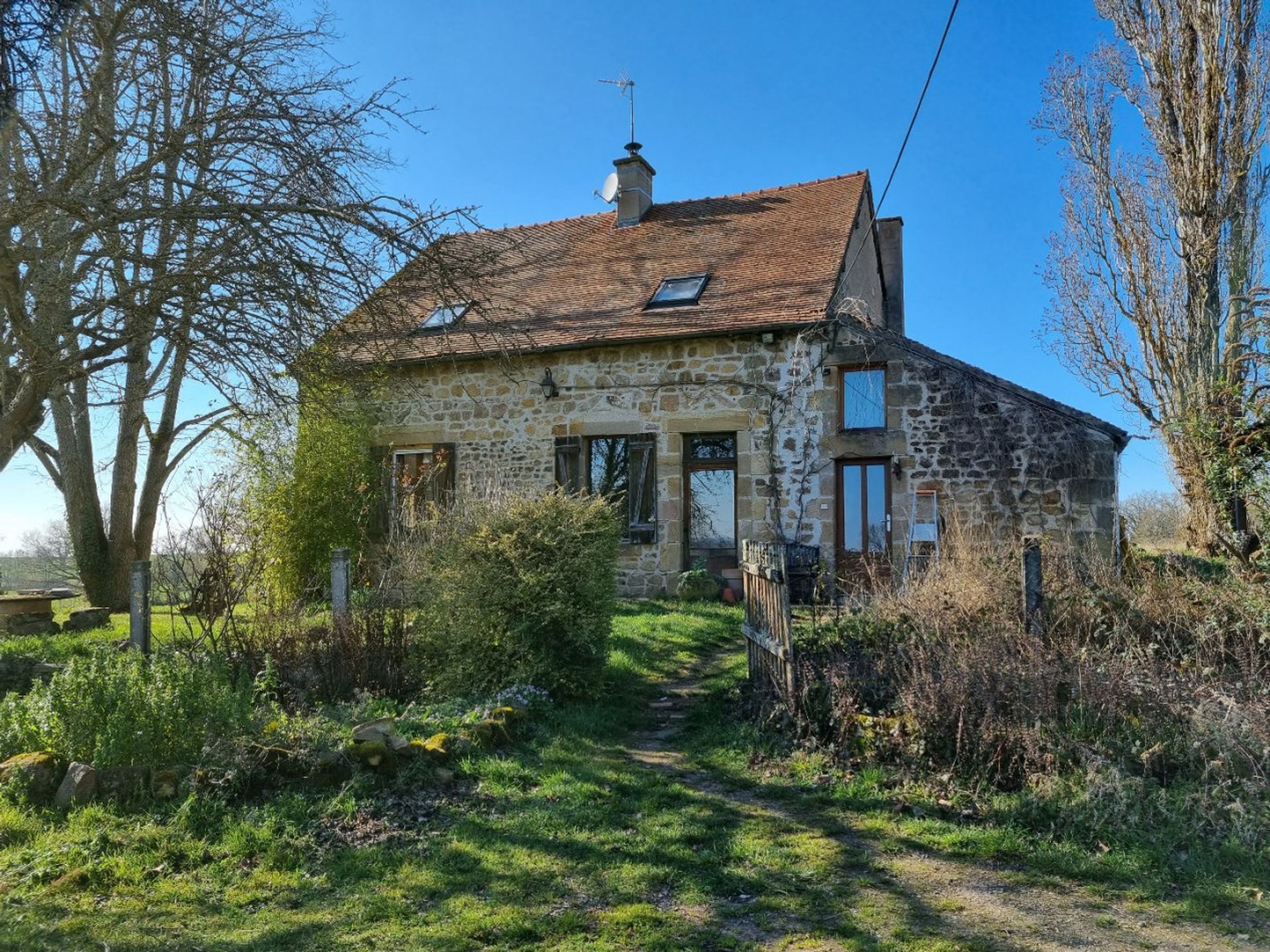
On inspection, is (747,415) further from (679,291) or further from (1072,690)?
(1072,690)

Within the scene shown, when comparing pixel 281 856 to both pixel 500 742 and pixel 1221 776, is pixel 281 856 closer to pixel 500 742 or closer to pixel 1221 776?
pixel 500 742

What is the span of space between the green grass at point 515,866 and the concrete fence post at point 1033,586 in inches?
70.7

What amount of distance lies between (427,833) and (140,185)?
433 centimetres

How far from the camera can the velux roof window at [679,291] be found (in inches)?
520

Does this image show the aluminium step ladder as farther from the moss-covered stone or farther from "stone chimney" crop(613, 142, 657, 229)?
the moss-covered stone

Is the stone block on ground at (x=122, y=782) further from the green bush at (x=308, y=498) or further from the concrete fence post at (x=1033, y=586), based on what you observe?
the green bush at (x=308, y=498)

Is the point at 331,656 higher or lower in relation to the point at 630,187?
lower

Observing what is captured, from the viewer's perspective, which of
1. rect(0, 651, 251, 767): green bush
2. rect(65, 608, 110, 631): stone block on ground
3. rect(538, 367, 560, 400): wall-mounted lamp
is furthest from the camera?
rect(538, 367, 560, 400): wall-mounted lamp

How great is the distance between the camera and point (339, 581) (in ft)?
26.2

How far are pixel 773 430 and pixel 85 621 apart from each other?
924 centimetres

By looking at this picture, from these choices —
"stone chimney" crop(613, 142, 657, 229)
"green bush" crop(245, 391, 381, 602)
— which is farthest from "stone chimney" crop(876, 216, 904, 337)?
"green bush" crop(245, 391, 381, 602)

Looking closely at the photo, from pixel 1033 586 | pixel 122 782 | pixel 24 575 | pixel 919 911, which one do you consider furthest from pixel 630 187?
pixel 919 911

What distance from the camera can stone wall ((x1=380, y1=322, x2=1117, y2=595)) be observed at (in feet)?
36.0

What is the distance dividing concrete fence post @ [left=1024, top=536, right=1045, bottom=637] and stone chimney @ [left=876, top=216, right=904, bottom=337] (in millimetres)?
11438
